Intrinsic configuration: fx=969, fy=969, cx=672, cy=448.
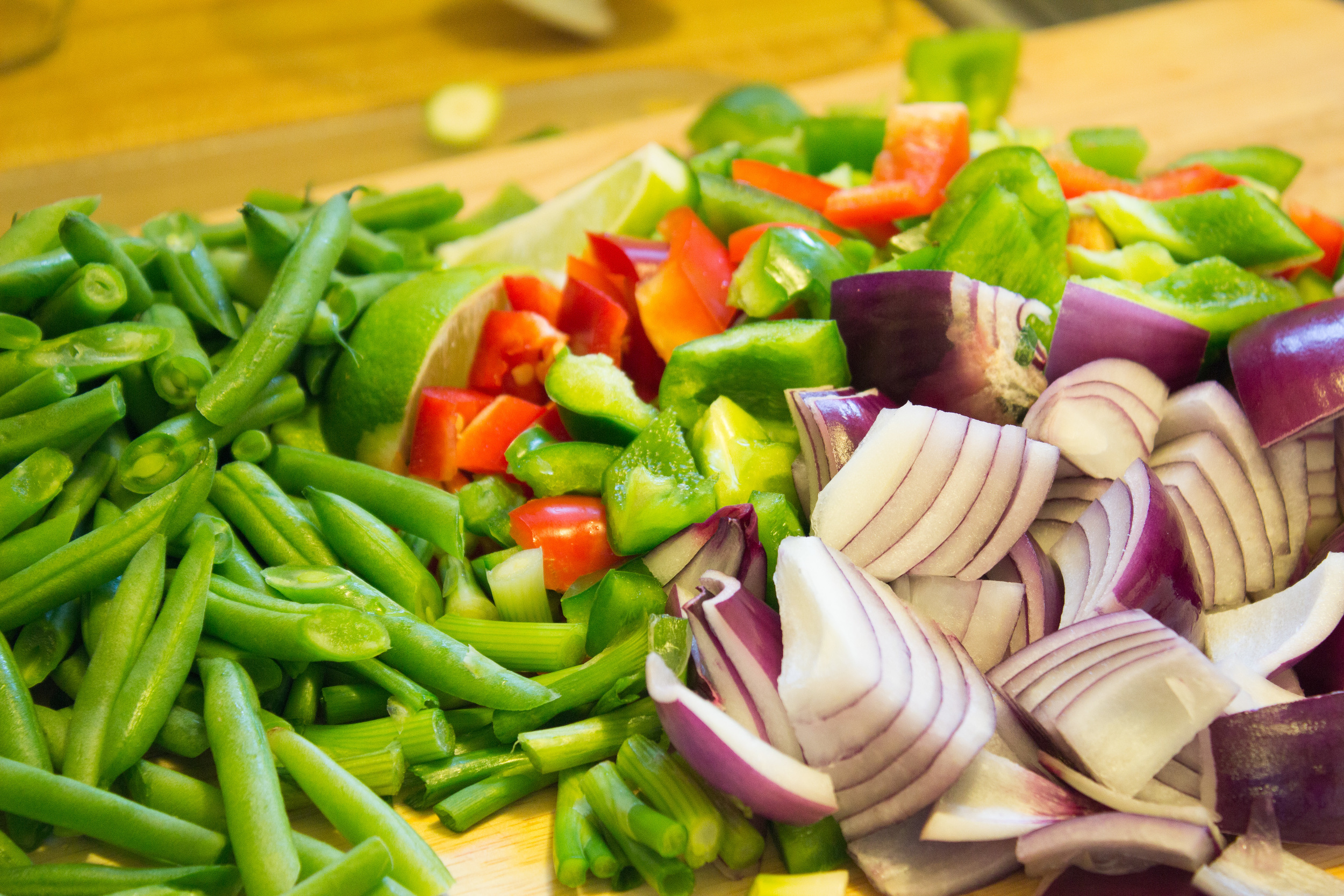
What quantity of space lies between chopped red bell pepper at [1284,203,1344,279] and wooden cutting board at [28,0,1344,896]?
0.75 meters

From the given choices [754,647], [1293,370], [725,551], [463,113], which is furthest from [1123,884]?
[463,113]

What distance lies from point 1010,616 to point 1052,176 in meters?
1.12

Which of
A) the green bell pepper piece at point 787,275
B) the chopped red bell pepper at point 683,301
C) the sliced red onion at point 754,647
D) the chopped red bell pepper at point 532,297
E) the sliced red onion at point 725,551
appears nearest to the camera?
the sliced red onion at point 754,647

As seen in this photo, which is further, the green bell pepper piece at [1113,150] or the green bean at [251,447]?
the green bell pepper piece at [1113,150]

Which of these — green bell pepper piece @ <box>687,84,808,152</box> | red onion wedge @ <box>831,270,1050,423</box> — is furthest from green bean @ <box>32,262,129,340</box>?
green bell pepper piece @ <box>687,84,808,152</box>

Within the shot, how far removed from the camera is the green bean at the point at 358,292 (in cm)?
214

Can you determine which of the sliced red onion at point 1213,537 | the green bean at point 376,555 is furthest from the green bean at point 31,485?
the sliced red onion at point 1213,537

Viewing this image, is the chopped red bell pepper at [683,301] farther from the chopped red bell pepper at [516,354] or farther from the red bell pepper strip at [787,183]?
the red bell pepper strip at [787,183]

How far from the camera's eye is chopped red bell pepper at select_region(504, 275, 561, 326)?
2.31 m

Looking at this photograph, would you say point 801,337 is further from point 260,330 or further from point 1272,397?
point 260,330

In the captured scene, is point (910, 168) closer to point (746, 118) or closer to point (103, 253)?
point (746, 118)

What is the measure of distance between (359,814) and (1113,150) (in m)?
2.60

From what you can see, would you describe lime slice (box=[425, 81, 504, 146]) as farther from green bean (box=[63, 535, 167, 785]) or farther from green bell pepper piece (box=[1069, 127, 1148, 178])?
green bean (box=[63, 535, 167, 785])

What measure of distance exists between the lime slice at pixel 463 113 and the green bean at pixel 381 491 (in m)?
2.31
